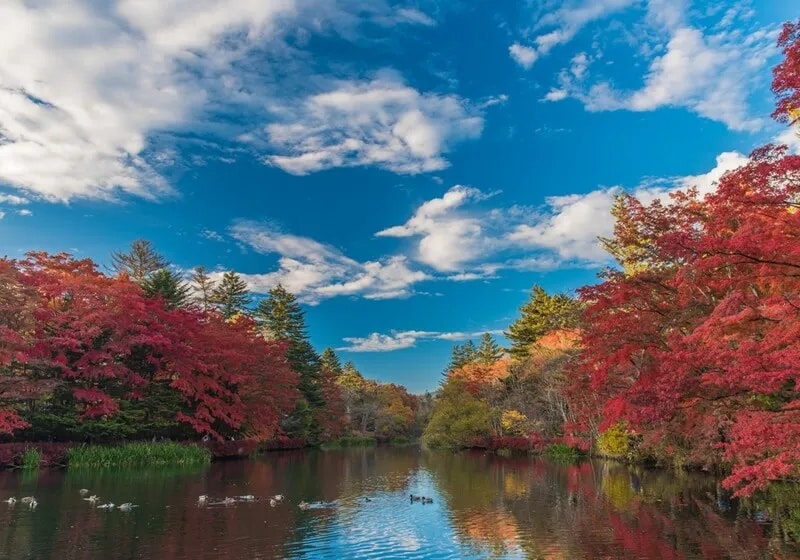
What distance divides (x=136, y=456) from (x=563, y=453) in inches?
994

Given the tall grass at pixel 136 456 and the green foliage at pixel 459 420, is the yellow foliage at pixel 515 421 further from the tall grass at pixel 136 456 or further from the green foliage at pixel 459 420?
the tall grass at pixel 136 456

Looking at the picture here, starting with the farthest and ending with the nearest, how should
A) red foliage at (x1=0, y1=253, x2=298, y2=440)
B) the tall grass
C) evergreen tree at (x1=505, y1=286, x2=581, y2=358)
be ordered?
evergreen tree at (x1=505, y1=286, x2=581, y2=358) → the tall grass → red foliage at (x1=0, y1=253, x2=298, y2=440)

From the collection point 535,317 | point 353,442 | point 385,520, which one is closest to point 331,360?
point 353,442

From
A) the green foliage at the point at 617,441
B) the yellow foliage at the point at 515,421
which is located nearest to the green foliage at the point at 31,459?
the green foliage at the point at 617,441

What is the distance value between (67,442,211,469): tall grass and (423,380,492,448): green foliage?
22381 mm

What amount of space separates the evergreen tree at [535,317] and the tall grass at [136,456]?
34867mm

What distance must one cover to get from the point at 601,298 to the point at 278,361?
31306 mm

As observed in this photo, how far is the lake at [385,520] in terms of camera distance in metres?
10.8

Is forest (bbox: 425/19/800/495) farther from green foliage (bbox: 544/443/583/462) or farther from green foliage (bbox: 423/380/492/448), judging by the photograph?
green foliage (bbox: 423/380/492/448)

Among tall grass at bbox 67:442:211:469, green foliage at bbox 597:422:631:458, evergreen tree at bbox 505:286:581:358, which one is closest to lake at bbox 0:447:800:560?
tall grass at bbox 67:442:211:469

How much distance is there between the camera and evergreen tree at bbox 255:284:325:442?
53.8 m

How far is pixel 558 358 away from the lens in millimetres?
38375

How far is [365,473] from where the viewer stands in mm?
28047

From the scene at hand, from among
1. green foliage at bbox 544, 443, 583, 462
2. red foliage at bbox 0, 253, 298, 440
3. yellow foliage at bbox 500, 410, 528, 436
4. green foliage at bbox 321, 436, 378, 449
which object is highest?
red foliage at bbox 0, 253, 298, 440
